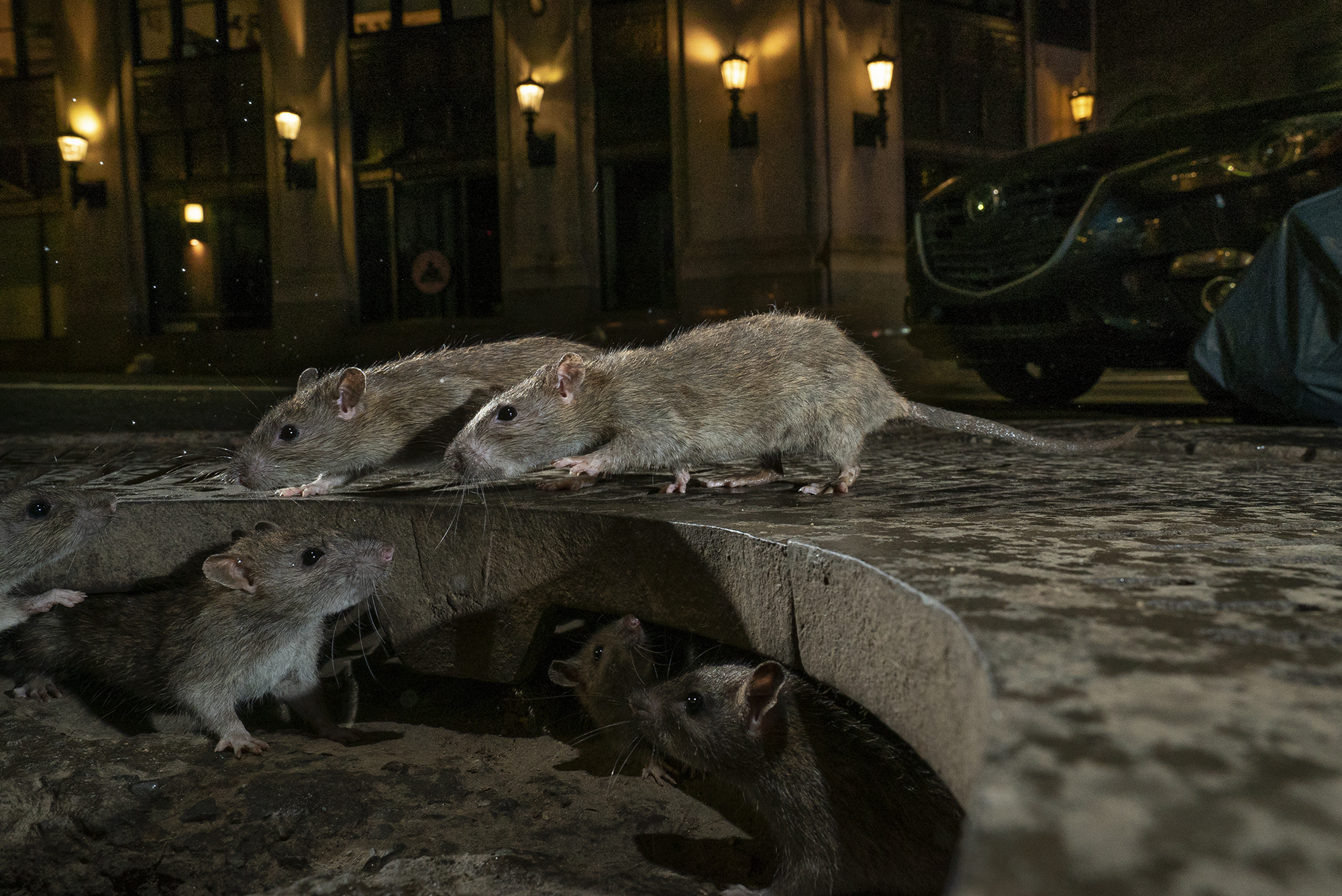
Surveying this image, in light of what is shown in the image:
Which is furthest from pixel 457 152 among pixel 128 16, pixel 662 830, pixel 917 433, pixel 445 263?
pixel 662 830

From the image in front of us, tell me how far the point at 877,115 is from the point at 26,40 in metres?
8.12

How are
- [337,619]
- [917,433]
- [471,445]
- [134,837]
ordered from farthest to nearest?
[917,433], [337,619], [471,445], [134,837]

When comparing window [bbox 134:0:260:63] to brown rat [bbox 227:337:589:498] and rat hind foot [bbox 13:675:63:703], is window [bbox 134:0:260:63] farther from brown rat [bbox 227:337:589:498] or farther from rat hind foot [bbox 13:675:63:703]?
rat hind foot [bbox 13:675:63:703]

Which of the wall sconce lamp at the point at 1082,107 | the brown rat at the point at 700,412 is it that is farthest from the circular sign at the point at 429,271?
the wall sconce lamp at the point at 1082,107

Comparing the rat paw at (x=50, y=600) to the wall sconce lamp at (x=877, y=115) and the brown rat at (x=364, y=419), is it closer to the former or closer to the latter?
the brown rat at (x=364, y=419)

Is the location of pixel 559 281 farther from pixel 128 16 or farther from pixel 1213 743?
pixel 1213 743

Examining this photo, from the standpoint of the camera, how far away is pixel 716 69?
8852mm

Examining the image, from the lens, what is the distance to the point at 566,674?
3373 millimetres

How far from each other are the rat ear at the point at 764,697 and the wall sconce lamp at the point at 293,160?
686 cm

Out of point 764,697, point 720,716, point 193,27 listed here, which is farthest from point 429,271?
point 764,697

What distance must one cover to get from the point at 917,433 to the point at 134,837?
487cm

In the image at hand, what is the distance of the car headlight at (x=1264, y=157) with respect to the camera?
5023mm

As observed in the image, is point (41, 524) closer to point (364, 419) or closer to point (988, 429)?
point (364, 419)

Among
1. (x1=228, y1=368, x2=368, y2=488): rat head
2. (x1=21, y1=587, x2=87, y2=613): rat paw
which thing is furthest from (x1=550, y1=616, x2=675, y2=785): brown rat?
(x1=21, y1=587, x2=87, y2=613): rat paw
